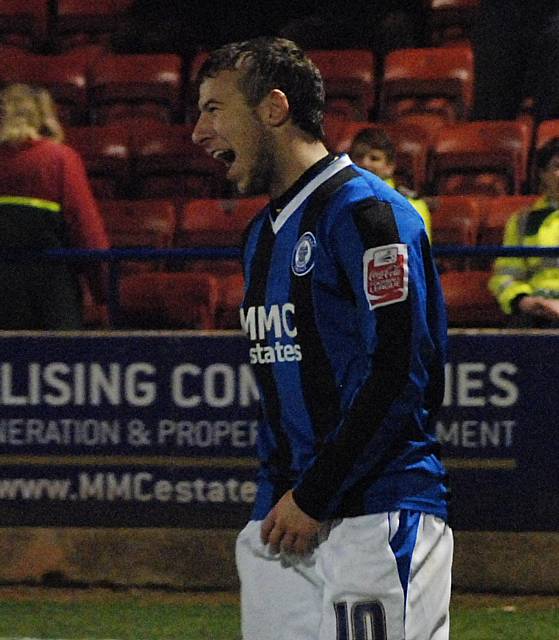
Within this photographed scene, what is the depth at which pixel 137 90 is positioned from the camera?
400 inches

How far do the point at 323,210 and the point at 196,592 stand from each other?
4.05 meters

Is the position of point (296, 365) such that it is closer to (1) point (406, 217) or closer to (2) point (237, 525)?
(1) point (406, 217)

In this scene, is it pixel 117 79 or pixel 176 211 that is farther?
pixel 117 79

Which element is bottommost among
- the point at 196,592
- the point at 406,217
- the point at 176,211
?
the point at 196,592

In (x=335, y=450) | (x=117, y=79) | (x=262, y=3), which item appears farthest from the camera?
(x=262, y=3)

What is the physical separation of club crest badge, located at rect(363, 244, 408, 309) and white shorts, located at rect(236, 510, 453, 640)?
0.38 m

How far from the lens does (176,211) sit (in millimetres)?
8531

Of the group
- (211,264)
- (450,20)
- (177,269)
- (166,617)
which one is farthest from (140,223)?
(450,20)

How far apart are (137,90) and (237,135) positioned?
25.0 ft

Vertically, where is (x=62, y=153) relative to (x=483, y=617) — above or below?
above

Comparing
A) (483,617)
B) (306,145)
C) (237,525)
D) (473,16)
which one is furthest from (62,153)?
(473,16)

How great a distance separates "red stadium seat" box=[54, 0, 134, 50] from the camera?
11.2m

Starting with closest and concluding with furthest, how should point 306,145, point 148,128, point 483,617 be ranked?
point 306,145
point 483,617
point 148,128

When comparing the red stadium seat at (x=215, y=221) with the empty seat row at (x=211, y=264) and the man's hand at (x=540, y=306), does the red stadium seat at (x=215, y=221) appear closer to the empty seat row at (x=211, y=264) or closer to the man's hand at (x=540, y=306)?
the empty seat row at (x=211, y=264)
